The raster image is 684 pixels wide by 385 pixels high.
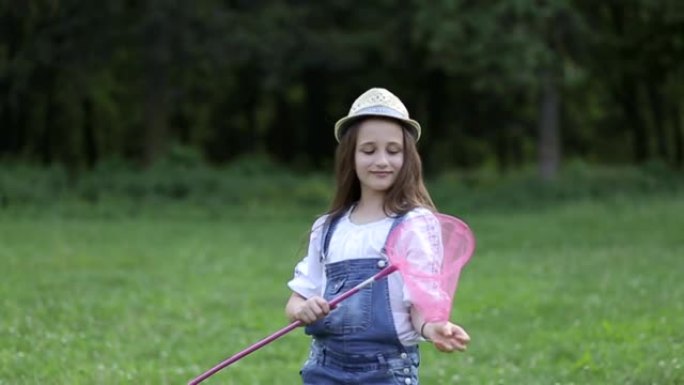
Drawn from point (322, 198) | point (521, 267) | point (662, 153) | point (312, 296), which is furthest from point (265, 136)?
point (312, 296)

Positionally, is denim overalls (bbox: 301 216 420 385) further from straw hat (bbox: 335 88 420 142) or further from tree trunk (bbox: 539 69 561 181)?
tree trunk (bbox: 539 69 561 181)

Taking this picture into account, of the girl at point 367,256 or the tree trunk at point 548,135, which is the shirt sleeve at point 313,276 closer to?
the girl at point 367,256

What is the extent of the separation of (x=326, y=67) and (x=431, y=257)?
103 feet

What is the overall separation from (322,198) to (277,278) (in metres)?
14.6

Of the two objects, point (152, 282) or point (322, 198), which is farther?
point (322, 198)

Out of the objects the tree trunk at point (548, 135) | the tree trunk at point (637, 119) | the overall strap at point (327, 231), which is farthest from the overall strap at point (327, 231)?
the tree trunk at point (637, 119)

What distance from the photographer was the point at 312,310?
427cm

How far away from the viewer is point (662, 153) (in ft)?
143

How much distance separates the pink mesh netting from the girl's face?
229 millimetres

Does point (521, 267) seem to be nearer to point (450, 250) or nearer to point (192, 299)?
point (192, 299)

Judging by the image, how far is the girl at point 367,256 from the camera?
436cm

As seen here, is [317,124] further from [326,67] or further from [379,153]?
[379,153]

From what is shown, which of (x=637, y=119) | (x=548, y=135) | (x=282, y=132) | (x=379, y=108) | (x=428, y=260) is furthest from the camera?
(x=282, y=132)

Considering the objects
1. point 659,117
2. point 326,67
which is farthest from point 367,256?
point 659,117
